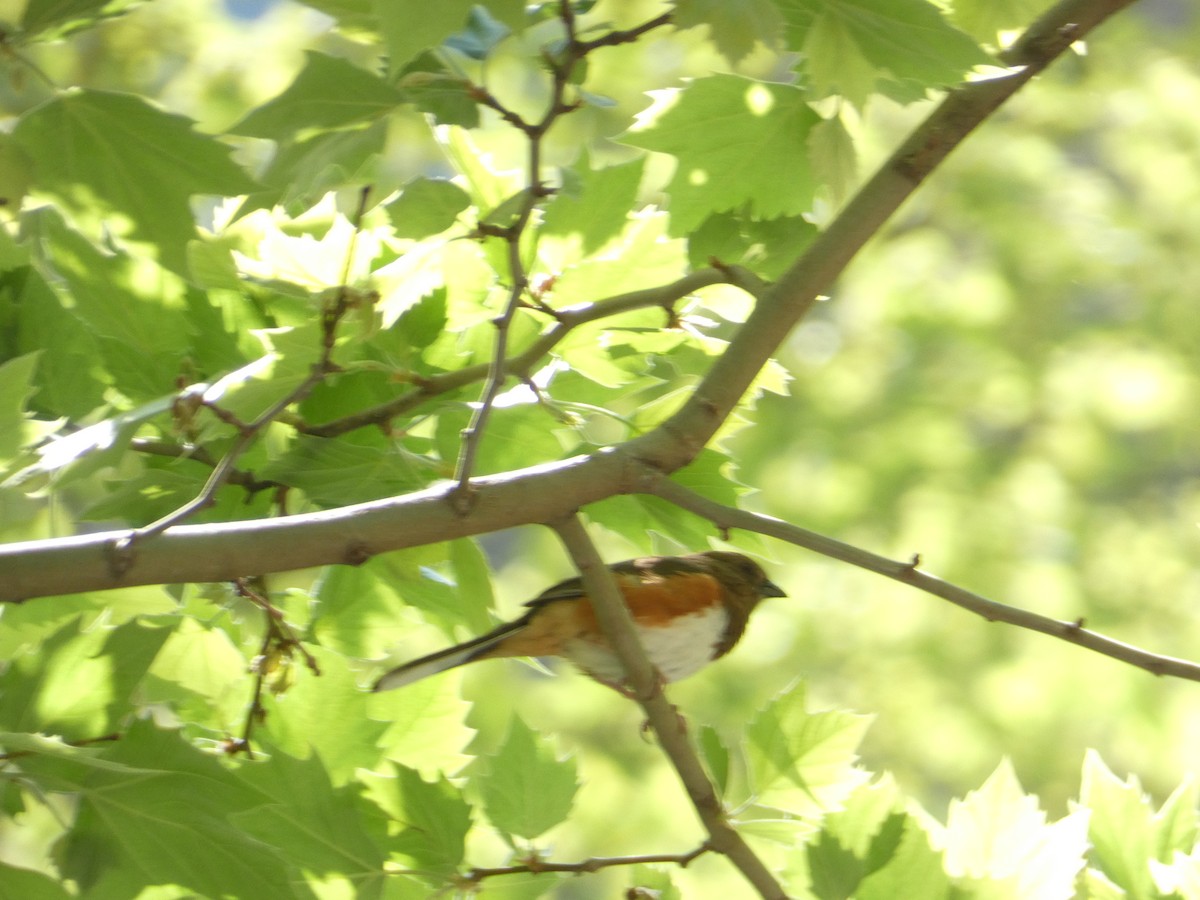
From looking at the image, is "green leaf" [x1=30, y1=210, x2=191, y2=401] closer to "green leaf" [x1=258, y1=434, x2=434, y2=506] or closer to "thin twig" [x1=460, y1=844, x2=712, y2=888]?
"green leaf" [x1=258, y1=434, x2=434, y2=506]

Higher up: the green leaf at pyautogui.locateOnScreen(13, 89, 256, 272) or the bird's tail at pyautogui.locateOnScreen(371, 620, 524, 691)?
the green leaf at pyautogui.locateOnScreen(13, 89, 256, 272)

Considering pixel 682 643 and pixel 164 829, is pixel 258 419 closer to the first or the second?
pixel 164 829

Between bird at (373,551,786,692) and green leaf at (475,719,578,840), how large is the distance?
0.14 m

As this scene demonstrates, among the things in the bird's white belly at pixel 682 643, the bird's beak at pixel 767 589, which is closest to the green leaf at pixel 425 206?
the bird's white belly at pixel 682 643

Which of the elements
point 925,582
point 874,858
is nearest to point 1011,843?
point 874,858

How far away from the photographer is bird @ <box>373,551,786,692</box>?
1.45 metres

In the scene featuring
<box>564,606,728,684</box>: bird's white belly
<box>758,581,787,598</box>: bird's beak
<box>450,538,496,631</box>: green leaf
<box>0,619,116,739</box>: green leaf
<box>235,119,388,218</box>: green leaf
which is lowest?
<box>758,581,787,598</box>: bird's beak

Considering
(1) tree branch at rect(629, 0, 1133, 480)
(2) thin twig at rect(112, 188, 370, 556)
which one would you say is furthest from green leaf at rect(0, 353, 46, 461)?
(1) tree branch at rect(629, 0, 1133, 480)

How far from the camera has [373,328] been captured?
2.82ft

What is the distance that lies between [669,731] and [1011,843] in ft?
1.05

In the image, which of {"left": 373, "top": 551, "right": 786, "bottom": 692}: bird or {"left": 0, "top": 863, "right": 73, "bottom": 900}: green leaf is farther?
{"left": 373, "top": 551, "right": 786, "bottom": 692}: bird

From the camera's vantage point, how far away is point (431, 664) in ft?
3.79

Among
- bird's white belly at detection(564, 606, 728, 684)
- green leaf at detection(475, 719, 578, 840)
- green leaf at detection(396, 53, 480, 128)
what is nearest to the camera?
green leaf at detection(396, 53, 480, 128)

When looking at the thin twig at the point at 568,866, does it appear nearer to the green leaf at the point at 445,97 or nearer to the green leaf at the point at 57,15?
the green leaf at the point at 445,97
